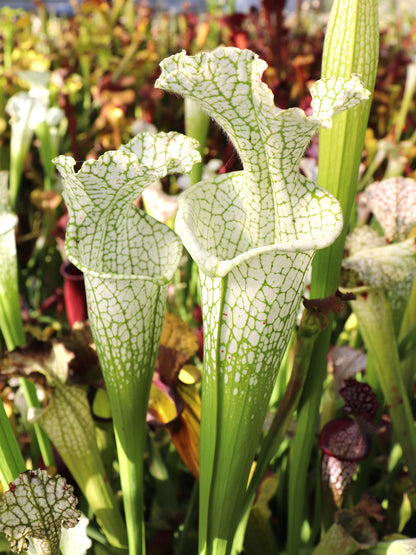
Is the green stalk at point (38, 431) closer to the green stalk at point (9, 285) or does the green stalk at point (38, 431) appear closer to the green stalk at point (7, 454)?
the green stalk at point (9, 285)

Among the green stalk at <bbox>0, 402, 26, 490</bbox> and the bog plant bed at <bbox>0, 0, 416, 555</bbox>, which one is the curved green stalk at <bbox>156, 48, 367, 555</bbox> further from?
the green stalk at <bbox>0, 402, 26, 490</bbox>

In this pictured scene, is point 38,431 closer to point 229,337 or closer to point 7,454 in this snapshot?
point 7,454

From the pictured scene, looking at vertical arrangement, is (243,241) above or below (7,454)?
above

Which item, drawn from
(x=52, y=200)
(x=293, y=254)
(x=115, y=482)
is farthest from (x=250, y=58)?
(x=52, y=200)

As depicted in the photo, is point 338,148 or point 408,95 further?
point 408,95

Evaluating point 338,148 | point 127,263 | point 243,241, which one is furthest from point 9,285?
point 338,148

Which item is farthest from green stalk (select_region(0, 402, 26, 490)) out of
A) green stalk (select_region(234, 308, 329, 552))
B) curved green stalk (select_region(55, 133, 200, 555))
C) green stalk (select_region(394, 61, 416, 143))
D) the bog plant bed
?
green stalk (select_region(394, 61, 416, 143))

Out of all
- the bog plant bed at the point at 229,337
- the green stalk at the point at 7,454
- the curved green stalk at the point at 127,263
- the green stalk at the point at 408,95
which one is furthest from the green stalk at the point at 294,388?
the green stalk at the point at 408,95

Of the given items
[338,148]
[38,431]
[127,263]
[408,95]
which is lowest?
[38,431]
